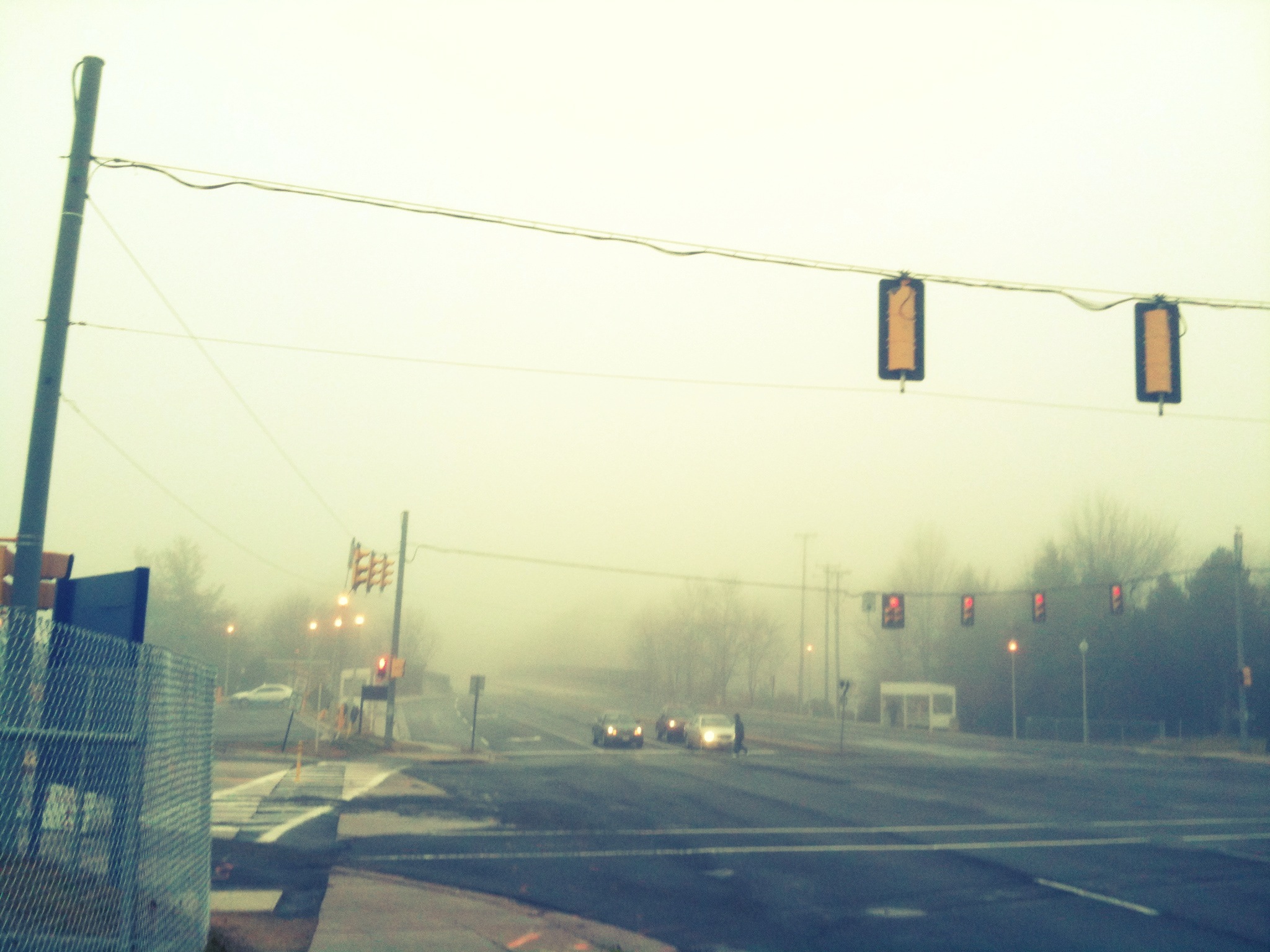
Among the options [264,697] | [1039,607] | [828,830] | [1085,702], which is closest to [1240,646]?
[1085,702]

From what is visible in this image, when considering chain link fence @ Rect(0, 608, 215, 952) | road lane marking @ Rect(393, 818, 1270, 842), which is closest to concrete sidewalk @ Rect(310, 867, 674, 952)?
chain link fence @ Rect(0, 608, 215, 952)

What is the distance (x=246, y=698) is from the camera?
66062 millimetres

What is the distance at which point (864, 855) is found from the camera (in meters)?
14.8

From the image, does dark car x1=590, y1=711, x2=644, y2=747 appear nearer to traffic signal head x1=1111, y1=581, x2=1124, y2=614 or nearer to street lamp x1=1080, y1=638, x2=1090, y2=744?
traffic signal head x1=1111, y1=581, x2=1124, y2=614

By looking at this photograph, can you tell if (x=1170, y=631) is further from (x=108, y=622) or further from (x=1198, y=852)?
(x=108, y=622)

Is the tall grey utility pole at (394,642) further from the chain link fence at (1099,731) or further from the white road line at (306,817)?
the chain link fence at (1099,731)

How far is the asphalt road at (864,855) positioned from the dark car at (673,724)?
16.8 metres

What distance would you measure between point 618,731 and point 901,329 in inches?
1272

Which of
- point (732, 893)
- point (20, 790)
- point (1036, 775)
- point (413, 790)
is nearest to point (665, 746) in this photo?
point (1036, 775)

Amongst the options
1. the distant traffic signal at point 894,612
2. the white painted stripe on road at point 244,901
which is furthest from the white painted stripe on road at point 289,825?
the distant traffic signal at point 894,612

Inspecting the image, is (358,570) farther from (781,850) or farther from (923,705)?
(923,705)

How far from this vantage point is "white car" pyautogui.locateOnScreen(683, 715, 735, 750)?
133 feet

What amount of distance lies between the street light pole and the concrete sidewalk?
45.4m

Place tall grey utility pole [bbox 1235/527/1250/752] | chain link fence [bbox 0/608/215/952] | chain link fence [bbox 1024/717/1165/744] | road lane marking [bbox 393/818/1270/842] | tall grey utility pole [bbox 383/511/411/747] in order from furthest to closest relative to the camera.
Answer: chain link fence [bbox 1024/717/1165/744]
tall grey utility pole [bbox 1235/527/1250/752]
tall grey utility pole [bbox 383/511/411/747]
road lane marking [bbox 393/818/1270/842]
chain link fence [bbox 0/608/215/952]
